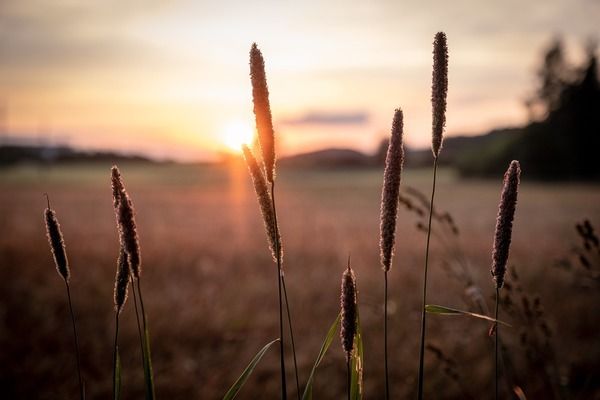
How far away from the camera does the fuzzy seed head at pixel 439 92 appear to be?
3.19 feet

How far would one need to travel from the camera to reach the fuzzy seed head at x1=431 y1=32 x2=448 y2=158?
0.97m

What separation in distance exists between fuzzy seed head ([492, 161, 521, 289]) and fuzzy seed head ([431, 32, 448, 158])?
0.52 ft

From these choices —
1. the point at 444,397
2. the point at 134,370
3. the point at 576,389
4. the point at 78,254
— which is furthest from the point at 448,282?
the point at 78,254

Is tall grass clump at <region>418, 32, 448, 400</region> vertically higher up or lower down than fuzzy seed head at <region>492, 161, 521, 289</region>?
higher up

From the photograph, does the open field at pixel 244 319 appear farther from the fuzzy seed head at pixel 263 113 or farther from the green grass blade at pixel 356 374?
the fuzzy seed head at pixel 263 113

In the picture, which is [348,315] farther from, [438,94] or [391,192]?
[438,94]

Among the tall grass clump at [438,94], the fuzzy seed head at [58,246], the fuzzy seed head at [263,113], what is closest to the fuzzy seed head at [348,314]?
the tall grass clump at [438,94]

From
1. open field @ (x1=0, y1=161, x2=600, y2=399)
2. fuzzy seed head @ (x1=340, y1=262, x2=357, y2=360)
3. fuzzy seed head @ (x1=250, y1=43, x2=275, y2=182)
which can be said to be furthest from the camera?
open field @ (x1=0, y1=161, x2=600, y2=399)

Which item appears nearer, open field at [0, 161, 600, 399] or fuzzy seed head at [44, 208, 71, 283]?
fuzzy seed head at [44, 208, 71, 283]

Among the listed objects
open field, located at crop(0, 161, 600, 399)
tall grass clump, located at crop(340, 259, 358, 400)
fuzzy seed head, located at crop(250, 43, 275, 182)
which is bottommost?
open field, located at crop(0, 161, 600, 399)

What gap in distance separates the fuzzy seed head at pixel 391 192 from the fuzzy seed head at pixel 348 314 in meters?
0.08

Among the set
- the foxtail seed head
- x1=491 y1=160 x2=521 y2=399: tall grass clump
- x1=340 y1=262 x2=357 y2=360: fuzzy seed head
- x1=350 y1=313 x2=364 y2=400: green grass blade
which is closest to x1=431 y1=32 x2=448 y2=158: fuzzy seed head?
x1=491 y1=160 x2=521 y2=399: tall grass clump

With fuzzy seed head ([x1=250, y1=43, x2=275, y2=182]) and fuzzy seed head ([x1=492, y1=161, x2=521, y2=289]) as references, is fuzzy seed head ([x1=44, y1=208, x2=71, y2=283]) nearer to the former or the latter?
fuzzy seed head ([x1=250, y1=43, x2=275, y2=182])

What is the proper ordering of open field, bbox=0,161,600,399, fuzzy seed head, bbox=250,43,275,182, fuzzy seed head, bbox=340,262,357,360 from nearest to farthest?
fuzzy seed head, bbox=250,43,275,182 → fuzzy seed head, bbox=340,262,357,360 → open field, bbox=0,161,600,399
